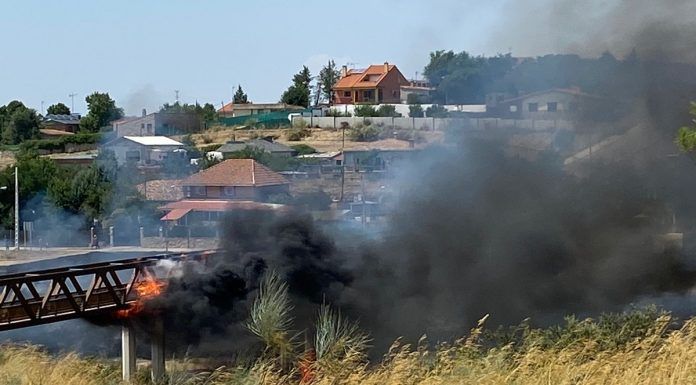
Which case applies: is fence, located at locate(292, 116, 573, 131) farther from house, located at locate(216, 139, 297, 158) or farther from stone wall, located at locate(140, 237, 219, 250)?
stone wall, located at locate(140, 237, 219, 250)

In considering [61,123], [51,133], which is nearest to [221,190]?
[51,133]

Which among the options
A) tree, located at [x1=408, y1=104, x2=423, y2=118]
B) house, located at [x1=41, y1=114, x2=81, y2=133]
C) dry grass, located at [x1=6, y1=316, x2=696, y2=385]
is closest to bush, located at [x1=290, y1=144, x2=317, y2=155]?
tree, located at [x1=408, y1=104, x2=423, y2=118]

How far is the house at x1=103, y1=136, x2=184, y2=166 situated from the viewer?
6888cm

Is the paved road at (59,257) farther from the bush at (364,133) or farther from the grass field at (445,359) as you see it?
the bush at (364,133)

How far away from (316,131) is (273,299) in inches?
2586

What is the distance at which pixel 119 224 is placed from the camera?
191 feet

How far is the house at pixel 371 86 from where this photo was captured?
98125 mm

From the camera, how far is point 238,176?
176 ft

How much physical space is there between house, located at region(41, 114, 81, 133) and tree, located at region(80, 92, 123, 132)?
7214mm

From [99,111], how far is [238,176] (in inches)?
2218

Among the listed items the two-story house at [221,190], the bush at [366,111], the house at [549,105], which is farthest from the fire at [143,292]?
the bush at [366,111]

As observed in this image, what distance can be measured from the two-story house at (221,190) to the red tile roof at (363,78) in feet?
149

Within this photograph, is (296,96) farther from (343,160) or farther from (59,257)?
(59,257)

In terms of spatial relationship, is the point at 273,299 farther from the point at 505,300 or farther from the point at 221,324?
the point at 505,300
